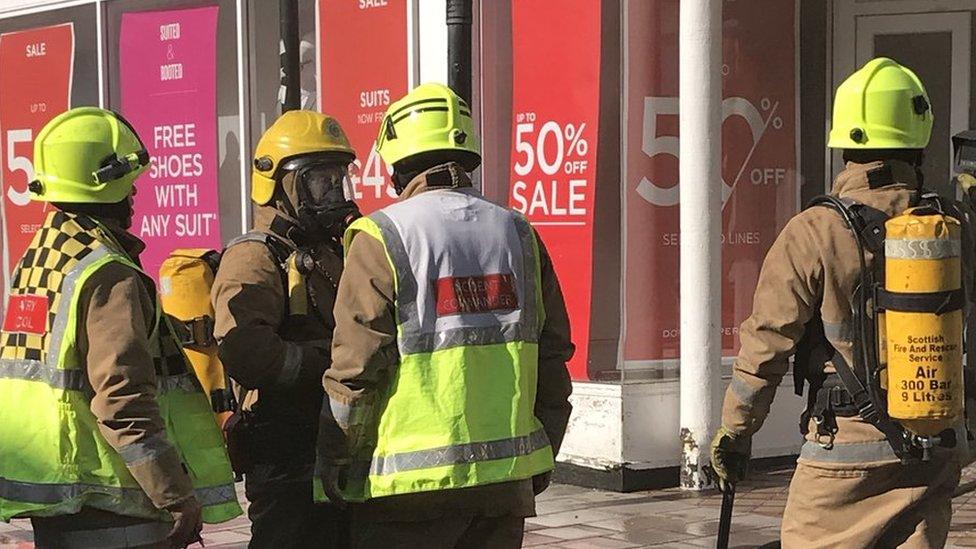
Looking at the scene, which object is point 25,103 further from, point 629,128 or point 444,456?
point 444,456

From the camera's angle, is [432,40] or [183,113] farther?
[183,113]

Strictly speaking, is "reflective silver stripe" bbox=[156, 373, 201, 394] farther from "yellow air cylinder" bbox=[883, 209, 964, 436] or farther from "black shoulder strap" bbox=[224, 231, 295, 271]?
"yellow air cylinder" bbox=[883, 209, 964, 436]

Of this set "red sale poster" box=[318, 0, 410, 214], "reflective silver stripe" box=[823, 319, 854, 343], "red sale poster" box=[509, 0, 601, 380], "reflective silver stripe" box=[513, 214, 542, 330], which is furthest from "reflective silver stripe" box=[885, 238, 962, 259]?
"red sale poster" box=[318, 0, 410, 214]

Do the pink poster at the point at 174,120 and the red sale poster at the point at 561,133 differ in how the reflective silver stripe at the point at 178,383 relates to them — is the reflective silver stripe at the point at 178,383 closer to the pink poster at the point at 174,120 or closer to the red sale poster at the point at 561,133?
the red sale poster at the point at 561,133

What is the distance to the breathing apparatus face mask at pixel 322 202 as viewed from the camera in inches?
188

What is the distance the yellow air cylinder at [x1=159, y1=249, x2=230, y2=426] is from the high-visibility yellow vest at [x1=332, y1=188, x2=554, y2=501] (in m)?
1.01

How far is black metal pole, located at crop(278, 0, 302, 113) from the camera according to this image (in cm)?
753

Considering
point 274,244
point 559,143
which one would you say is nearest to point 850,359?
point 274,244

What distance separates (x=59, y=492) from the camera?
12.9 ft

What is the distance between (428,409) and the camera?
3.87 m

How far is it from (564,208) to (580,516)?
208cm

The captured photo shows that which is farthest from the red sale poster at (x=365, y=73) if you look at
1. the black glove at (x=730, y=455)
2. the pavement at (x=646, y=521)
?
the black glove at (x=730, y=455)

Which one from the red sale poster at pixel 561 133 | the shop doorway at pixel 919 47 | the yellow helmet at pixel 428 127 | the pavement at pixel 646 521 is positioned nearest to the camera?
the yellow helmet at pixel 428 127

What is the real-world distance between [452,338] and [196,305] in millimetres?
1288
